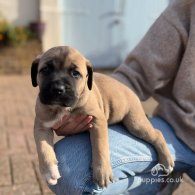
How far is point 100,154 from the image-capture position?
7.00 feet

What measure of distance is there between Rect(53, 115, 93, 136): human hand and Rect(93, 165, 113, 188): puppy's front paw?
203mm

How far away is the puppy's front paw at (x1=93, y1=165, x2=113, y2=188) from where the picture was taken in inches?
83.4

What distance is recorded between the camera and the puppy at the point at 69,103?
6.75 ft

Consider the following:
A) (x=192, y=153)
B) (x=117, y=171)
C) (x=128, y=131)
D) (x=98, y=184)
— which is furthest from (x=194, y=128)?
(x=98, y=184)

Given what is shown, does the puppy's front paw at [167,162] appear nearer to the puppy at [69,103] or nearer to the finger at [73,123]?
the puppy at [69,103]

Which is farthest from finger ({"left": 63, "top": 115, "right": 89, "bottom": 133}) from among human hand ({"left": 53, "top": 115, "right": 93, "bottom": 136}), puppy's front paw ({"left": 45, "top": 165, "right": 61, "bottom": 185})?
puppy's front paw ({"left": 45, "top": 165, "right": 61, "bottom": 185})

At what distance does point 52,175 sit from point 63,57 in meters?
0.52

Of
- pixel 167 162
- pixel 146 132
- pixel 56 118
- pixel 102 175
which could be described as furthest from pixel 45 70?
pixel 167 162

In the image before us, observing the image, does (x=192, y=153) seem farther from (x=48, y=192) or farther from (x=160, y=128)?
(x=48, y=192)

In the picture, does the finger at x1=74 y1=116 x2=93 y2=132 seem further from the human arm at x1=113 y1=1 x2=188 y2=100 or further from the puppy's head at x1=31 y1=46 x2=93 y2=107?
the human arm at x1=113 y1=1 x2=188 y2=100

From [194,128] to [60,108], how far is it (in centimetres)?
79

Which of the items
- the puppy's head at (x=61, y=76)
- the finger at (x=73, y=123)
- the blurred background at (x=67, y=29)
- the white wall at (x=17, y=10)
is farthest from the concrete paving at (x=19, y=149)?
the white wall at (x=17, y=10)

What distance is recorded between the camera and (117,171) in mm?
2301

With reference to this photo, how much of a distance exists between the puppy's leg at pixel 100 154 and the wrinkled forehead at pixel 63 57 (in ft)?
0.95
